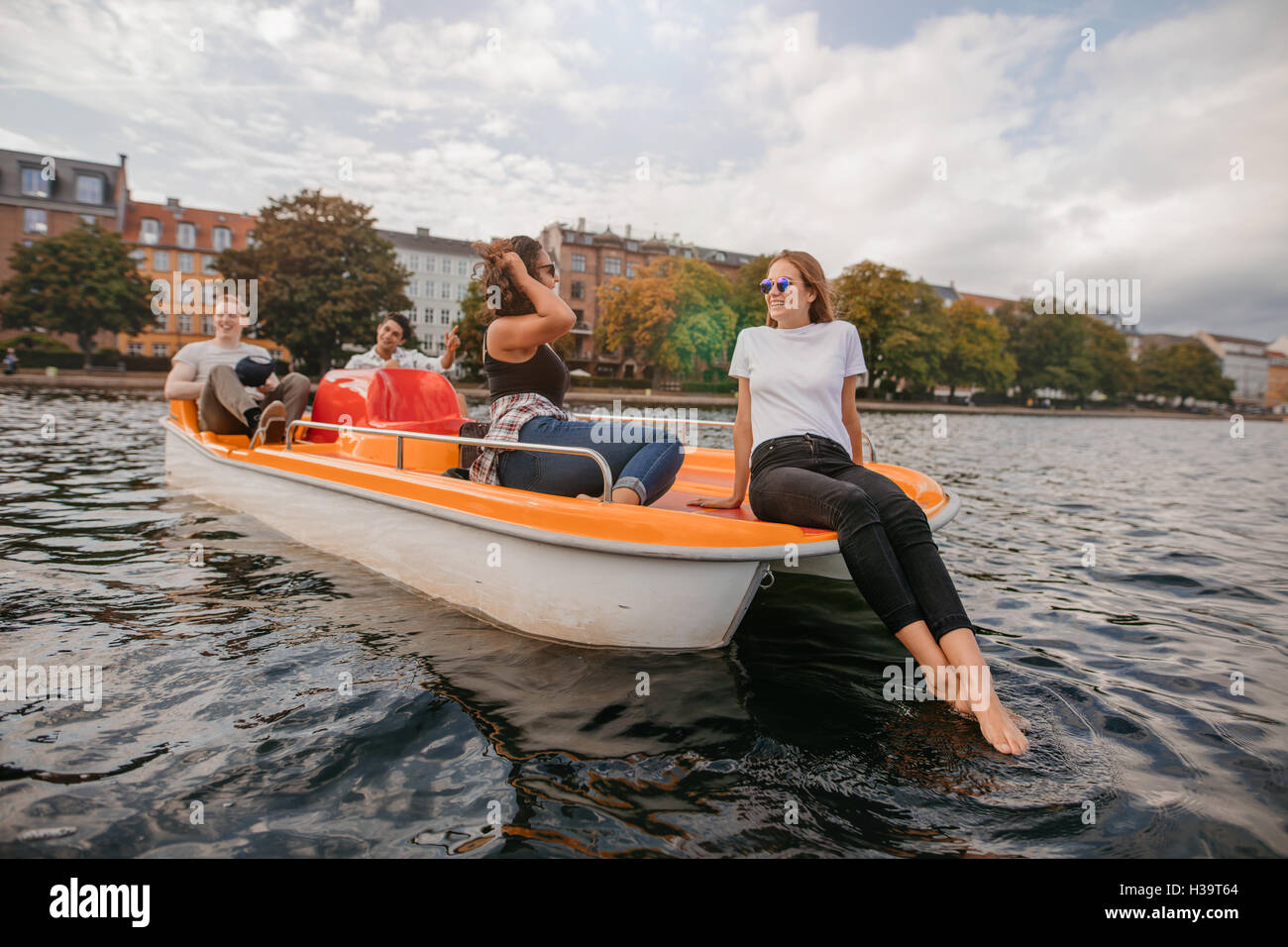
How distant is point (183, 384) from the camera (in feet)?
22.6

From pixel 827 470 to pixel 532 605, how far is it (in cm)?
161

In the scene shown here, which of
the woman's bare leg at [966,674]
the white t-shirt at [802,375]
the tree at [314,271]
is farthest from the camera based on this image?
the tree at [314,271]

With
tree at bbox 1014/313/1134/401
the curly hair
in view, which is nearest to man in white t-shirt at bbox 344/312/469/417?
the curly hair

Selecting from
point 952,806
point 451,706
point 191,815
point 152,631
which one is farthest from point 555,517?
point 152,631

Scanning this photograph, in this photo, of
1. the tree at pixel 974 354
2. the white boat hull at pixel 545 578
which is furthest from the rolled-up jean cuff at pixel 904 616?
the tree at pixel 974 354

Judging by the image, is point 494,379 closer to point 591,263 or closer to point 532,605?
point 532,605

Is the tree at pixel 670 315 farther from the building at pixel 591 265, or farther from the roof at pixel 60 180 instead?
the roof at pixel 60 180

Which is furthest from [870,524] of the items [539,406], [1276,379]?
[1276,379]

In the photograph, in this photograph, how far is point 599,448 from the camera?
12.5 ft

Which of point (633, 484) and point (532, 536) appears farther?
point (633, 484)

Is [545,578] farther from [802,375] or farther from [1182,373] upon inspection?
[1182,373]

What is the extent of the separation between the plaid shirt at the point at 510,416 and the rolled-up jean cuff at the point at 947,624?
7.19 ft

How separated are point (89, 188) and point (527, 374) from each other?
244 feet

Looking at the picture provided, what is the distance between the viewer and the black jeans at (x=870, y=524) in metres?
2.83
